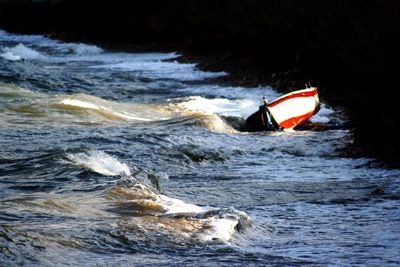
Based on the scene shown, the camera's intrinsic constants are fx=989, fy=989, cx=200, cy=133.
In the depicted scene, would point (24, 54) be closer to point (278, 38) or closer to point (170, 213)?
point (278, 38)

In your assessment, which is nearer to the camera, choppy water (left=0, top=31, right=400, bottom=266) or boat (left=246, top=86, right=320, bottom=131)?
choppy water (left=0, top=31, right=400, bottom=266)

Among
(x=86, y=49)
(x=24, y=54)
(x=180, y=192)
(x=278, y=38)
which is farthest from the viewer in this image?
(x=86, y=49)

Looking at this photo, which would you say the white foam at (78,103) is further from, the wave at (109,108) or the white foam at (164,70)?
the white foam at (164,70)

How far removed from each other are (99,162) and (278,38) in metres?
16.2

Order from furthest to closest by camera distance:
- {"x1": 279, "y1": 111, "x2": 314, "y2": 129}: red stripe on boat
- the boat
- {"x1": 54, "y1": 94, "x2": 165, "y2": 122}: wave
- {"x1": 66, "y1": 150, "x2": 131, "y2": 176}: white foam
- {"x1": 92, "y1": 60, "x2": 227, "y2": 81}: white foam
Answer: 1. {"x1": 92, "y1": 60, "x2": 227, "y2": 81}: white foam
2. {"x1": 54, "y1": 94, "x2": 165, "y2": 122}: wave
3. {"x1": 279, "y1": 111, "x2": 314, "y2": 129}: red stripe on boat
4. the boat
5. {"x1": 66, "y1": 150, "x2": 131, "y2": 176}: white foam

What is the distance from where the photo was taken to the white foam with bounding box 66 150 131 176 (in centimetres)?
1056

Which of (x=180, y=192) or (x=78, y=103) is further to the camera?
(x=78, y=103)

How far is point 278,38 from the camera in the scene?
26625 mm

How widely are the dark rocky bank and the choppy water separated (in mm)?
727

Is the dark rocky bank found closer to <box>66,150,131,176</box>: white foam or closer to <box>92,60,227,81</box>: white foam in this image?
<box>92,60,227,81</box>: white foam

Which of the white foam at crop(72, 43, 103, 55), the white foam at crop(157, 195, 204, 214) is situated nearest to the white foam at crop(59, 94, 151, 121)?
the white foam at crop(157, 195, 204, 214)

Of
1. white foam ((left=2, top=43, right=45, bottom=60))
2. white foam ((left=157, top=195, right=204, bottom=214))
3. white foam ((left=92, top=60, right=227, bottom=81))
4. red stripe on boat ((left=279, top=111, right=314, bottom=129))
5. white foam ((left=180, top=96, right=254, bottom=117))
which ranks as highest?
white foam ((left=2, top=43, right=45, bottom=60))

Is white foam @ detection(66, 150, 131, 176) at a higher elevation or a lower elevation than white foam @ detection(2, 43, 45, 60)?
lower

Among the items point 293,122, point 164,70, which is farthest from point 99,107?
point 164,70
